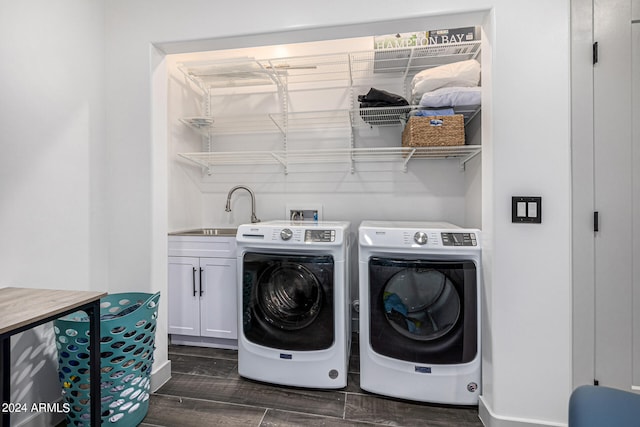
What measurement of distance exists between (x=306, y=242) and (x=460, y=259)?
0.85 m

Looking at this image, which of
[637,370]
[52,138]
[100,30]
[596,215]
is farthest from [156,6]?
[637,370]

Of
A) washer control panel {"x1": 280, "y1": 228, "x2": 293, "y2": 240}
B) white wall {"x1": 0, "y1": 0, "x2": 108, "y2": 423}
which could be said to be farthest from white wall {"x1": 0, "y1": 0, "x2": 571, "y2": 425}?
washer control panel {"x1": 280, "y1": 228, "x2": 293, "y2": 240}

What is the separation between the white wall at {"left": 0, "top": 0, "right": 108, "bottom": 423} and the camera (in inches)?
49.5

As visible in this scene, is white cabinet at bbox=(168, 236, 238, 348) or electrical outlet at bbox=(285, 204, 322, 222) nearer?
white cabinet at bbox=(168, 236, 238, 348)

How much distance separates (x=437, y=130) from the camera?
72.7 inches

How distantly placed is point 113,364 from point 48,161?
1.02 meters

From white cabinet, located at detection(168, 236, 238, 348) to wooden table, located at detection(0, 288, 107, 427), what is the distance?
40.4 inches

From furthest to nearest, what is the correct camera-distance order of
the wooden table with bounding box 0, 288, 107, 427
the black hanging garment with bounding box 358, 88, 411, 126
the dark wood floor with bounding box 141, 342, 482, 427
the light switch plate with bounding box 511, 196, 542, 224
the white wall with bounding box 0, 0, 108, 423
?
the black hanging garment with bounding box 358, 88, 411, 126 < the dark wood floor with bounding box 141, 342, 482, 427 < the light switch plate with bounding box 511, 196, 542, 224 < the white wall with bounding box 0, 0, 108, 423 < the wooden table with bounding box 0, 288, 107, 427

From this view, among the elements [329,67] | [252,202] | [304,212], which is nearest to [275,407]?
[304,212]

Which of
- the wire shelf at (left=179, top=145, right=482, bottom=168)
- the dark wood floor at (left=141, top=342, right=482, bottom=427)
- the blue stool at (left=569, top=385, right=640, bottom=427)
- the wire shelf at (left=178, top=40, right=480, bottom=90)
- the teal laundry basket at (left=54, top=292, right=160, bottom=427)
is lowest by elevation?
the dark wood floor at (left=141, top=342, right=482, bottom=427)

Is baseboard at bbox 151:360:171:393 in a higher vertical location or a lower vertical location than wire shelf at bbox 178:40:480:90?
lower

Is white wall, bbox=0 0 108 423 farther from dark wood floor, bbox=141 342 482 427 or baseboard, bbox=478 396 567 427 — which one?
baseboard, bbox=478 396 567 427

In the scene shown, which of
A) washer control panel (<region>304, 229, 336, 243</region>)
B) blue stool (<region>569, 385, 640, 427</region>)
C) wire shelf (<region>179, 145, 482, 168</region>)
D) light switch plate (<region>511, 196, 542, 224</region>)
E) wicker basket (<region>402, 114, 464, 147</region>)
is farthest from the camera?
wire shelf (<region>179, 145, 482, 168</region>)

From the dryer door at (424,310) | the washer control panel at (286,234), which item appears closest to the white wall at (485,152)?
the dryer door at (424,310)
